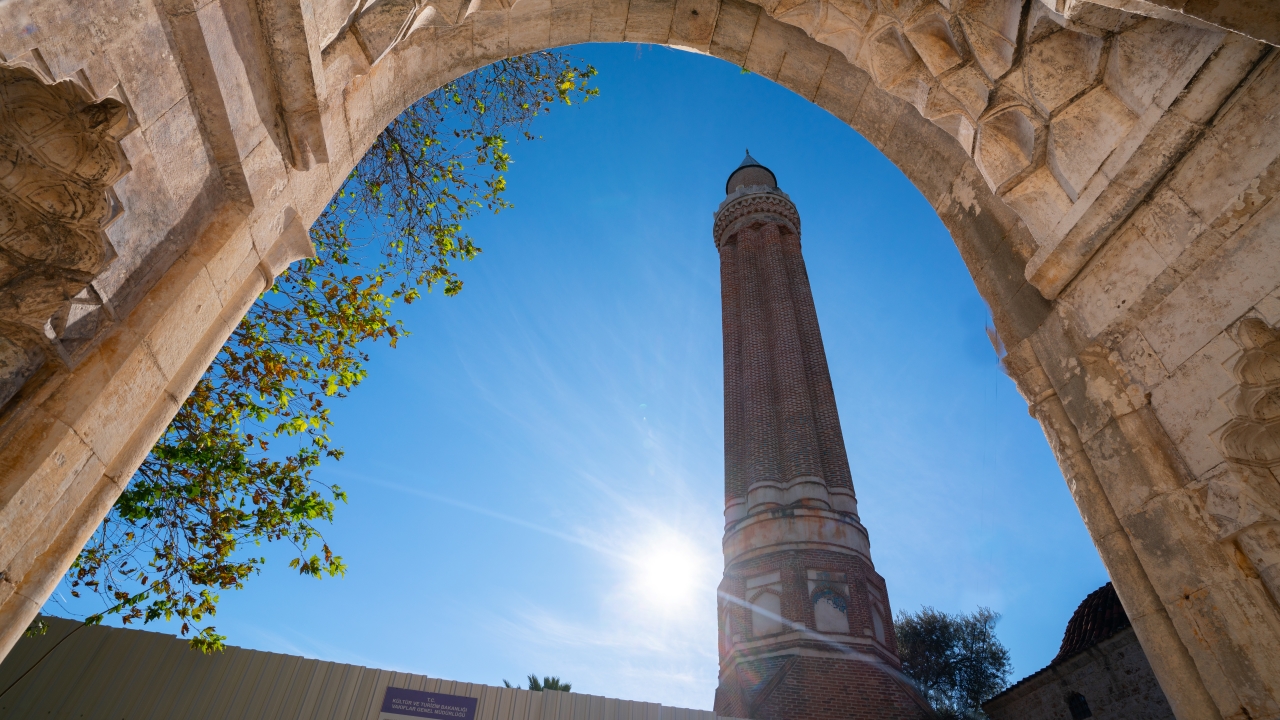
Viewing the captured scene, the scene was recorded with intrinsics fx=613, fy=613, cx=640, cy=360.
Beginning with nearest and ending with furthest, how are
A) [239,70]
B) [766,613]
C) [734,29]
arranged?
1. [239,70]
2. [734,29]
3. [766,613]

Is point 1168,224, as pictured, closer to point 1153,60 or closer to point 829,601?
point 1153,60

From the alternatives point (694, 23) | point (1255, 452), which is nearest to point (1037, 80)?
point (1255, 452)

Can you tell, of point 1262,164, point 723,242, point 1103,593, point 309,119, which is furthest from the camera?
point 723,242

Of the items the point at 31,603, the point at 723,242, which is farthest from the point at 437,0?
the point at 723,242

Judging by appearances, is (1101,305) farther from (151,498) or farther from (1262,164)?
(151,498)

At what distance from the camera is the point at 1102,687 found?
11945 millimetres

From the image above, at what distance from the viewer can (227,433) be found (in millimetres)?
6090

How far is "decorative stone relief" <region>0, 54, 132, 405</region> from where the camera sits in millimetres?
1517

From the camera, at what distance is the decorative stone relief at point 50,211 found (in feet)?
4.98

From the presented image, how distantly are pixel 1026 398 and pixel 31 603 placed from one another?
4.05 m

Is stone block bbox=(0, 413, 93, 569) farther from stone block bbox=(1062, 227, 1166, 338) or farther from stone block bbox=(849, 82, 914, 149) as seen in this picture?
stone block bbox=(849, 82, 914, 149)

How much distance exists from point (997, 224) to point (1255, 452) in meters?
1.89

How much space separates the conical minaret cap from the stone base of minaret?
1731 centimetres

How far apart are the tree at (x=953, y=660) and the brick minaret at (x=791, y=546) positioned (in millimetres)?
9309
